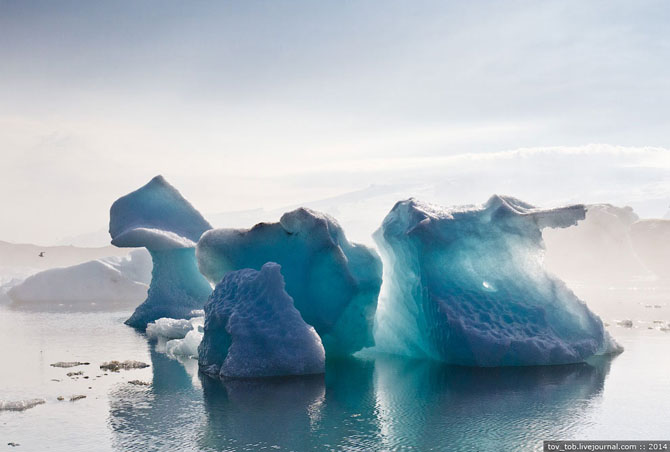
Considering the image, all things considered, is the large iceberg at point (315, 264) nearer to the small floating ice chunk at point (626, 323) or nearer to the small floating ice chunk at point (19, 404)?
the small floating ice chunk at point (19, 404)

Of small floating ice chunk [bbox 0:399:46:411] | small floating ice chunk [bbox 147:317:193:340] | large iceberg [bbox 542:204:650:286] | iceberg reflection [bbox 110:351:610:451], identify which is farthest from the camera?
large iceberg [bbox 542:204:650:286]

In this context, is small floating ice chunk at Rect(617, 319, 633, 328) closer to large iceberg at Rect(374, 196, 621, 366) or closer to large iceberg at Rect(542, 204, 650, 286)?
large iceberg at Rect(374, 196, 621, 366)

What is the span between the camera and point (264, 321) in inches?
399

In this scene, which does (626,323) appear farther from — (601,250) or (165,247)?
(601,250)

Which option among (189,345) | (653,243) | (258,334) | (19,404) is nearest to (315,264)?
(258,334)

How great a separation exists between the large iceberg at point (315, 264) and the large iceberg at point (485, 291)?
0.77m

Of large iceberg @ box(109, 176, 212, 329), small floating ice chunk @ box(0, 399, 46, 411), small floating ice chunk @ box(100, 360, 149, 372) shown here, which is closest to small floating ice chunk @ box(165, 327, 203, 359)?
small floating ice chunk @ box(100, 360, 149, 372)

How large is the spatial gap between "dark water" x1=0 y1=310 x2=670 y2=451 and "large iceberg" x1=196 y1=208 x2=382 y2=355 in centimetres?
75

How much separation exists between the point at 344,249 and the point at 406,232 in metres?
1.23

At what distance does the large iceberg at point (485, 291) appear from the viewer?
11086 millimetres

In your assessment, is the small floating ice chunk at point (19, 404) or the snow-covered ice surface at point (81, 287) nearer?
the small floating ice chunk at point (19, 404)

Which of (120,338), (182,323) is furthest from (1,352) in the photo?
(182,323)

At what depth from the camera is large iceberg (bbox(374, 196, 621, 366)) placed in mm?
11086

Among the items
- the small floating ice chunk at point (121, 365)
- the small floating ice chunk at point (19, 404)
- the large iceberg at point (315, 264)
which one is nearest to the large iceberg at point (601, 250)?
the large iceberg at point (315, 264)
